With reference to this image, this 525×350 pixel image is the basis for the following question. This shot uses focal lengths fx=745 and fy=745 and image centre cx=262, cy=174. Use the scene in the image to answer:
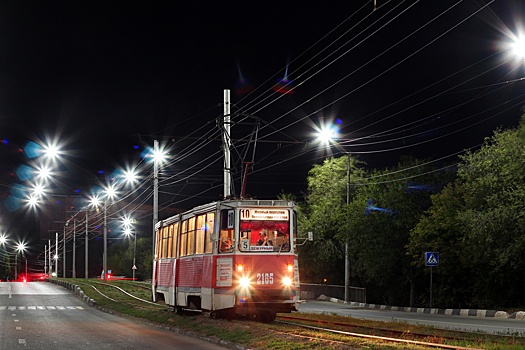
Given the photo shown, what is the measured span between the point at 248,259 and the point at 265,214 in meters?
1.57

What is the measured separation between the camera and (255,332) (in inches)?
736

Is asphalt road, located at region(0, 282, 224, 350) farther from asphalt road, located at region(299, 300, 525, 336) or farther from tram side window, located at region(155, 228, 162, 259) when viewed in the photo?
asphalt road, located at region(299, 300, 525, 336)

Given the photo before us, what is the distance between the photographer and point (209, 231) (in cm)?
2430

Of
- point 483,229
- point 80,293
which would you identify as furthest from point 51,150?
point 483,229

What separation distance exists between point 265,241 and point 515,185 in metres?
18.7

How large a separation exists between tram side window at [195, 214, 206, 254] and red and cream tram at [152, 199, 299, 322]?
0.04m

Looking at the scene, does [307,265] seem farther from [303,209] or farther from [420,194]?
[420,194]

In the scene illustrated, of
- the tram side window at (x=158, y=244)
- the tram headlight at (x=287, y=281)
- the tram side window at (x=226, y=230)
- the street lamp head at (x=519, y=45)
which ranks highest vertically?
the street lamp head at (x=519, y=45)

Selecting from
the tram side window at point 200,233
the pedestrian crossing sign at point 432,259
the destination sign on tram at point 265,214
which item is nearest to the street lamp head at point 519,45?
the destination sign on tram at point 265,214

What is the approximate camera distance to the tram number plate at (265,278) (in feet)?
76.1

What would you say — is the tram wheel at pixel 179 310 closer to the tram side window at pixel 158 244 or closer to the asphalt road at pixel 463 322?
the tram side window at pixel 158 244

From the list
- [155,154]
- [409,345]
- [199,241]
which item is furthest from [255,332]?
[155,154]

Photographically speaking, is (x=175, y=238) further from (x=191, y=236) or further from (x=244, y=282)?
(x=244, y=282)

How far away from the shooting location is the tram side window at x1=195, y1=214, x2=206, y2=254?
81.5 ft
